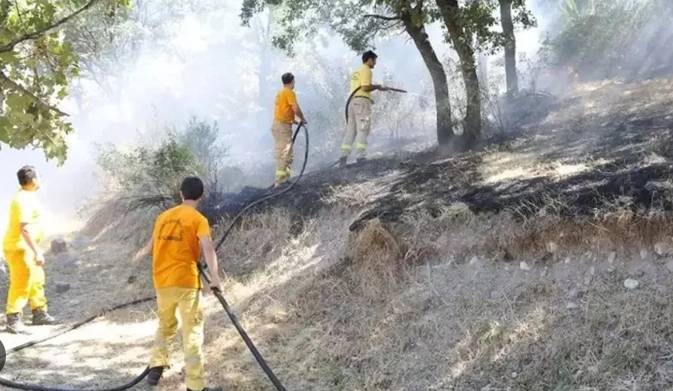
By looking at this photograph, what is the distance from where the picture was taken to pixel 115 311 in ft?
23.4

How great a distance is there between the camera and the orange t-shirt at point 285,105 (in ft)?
29.6

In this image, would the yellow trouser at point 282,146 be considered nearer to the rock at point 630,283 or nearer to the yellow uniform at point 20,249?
the yellow uniform at point 20,249

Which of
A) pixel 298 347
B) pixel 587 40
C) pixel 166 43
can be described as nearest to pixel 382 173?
pixel 298 347

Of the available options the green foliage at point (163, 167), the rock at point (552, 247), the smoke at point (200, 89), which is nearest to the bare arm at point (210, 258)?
the rock at point (552, 247)

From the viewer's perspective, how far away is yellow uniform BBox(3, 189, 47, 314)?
21.5 ft

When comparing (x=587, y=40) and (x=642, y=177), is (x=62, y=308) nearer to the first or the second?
(x=642, y=177)

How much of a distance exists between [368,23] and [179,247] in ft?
22.3

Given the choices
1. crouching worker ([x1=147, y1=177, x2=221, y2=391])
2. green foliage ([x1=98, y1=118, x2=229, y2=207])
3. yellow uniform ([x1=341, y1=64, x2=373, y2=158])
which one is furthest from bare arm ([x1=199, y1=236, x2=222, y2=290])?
green foliage ([x1=98, y1=118, x2=229, y2=207])

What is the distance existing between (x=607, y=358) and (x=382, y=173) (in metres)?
5.02

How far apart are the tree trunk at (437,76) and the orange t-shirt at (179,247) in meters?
5.68

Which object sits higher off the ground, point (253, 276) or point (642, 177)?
point (642, 177)

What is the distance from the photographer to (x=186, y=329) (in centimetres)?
471

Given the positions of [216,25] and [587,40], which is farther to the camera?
[216,25]

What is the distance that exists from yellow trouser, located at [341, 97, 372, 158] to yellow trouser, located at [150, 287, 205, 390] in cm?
497
